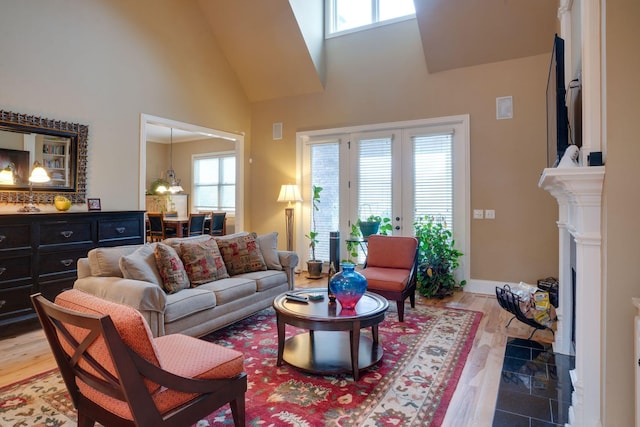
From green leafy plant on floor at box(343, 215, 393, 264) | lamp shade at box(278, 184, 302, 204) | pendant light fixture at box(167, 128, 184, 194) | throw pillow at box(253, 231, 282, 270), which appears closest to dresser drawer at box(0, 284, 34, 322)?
throw pillow at box(253, 231, 282, 270)

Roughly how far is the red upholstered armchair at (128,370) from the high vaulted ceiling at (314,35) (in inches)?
189

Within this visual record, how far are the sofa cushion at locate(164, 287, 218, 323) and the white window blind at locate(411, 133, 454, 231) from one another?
3389 mm

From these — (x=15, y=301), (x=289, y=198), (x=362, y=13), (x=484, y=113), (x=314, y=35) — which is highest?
(x=362, y=13)

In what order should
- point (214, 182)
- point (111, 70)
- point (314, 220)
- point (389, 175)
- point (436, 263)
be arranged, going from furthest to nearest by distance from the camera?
1. point (214, 182)
2. point (314, 220)
3. point (389, 175)
4. point (436, 263)
5. point (111, 70)

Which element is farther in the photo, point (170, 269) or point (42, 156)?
point (42, 156)

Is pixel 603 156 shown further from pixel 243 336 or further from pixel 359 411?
pixel 243 336

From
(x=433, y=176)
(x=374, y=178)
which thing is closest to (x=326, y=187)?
(x=374, y=178)

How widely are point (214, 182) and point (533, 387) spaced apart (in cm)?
842

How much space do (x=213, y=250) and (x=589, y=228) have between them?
3104 mm

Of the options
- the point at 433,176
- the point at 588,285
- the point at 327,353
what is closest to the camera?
the point at 588,285

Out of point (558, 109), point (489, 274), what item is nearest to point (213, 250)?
point (558, 109)

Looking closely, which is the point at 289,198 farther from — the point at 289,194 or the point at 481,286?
the point at 481,286

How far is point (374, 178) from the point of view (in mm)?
5797

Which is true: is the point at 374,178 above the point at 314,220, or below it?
above
